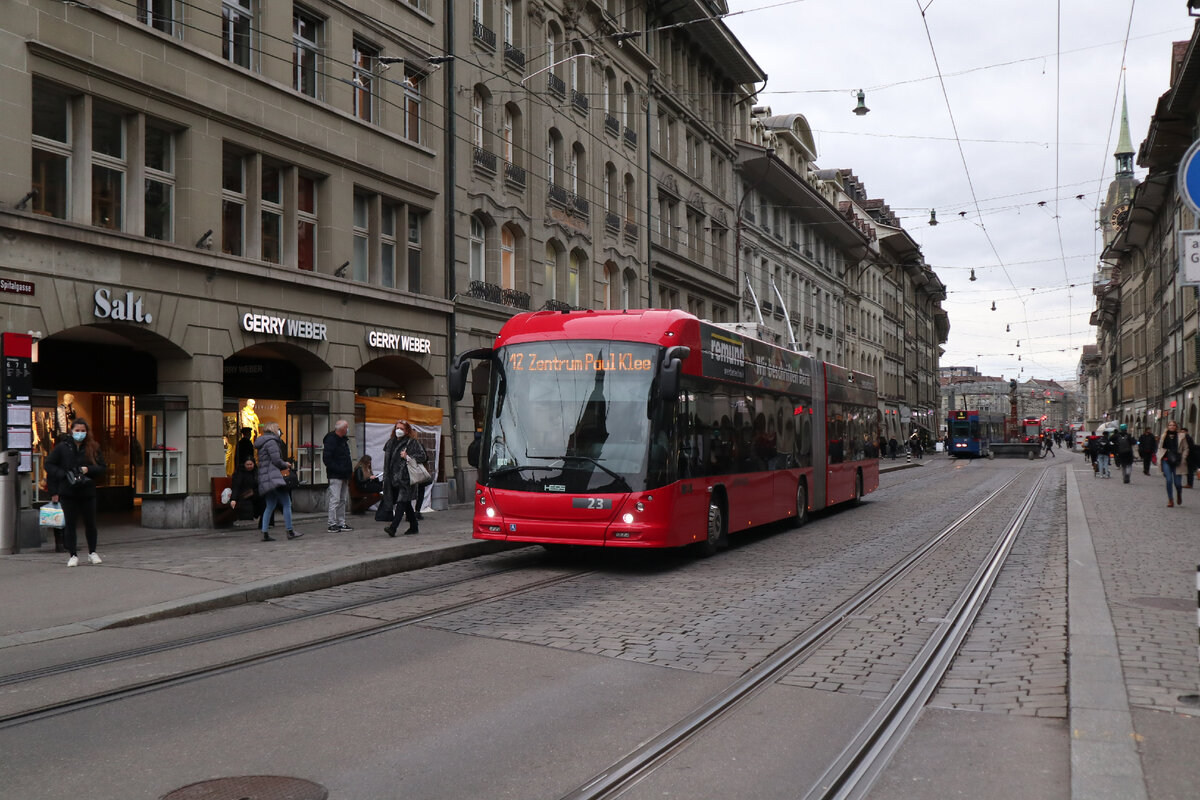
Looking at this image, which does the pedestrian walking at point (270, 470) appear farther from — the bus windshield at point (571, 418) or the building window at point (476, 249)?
the building window at point (476, 249)

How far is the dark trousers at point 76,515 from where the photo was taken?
12.0 meters

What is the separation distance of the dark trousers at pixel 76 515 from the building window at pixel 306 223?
895cm

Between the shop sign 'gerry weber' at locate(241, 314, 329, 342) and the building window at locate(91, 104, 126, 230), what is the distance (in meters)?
2.70

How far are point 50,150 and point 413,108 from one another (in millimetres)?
9877

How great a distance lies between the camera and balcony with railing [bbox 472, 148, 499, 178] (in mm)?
25953

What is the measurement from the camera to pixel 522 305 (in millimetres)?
27828

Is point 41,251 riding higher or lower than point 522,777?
higher

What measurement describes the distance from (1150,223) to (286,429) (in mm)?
49276

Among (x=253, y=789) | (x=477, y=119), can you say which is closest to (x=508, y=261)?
(x=477, y=119)

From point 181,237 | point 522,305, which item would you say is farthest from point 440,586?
point 522,305

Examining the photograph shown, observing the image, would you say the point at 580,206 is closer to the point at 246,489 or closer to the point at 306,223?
the point at 306,223

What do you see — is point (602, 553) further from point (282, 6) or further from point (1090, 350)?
point (1090, 350)

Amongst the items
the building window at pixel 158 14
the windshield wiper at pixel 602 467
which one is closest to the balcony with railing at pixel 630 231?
the building window at pixel 158 14

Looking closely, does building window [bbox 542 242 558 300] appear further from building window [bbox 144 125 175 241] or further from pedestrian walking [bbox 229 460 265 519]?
pedestrian walking [bbox 229 460 265 519]
